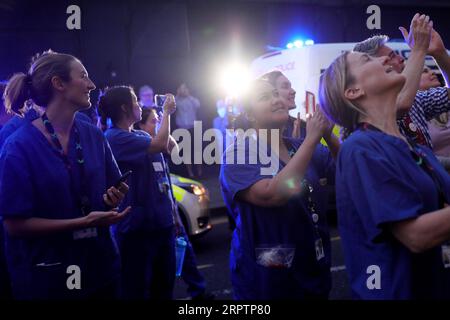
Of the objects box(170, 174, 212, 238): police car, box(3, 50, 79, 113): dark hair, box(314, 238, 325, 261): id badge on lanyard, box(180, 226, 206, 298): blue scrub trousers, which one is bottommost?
box(180, 226, 206, 298): blue scrub trousers

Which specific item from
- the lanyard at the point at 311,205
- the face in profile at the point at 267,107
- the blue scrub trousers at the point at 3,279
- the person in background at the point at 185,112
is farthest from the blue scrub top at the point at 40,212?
the person in background at the point at 185,112

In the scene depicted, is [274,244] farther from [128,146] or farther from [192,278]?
[192,278]

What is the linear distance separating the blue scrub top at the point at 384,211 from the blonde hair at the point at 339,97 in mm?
192

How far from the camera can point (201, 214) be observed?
581cm

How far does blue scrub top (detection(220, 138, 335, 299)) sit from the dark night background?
9.94 m

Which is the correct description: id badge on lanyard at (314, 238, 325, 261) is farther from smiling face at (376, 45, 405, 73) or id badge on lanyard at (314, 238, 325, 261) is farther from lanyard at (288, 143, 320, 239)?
smiling face at (376, 45, 405, 73)

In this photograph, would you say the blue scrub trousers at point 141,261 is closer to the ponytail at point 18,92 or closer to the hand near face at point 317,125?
the ponytail at point 18,92

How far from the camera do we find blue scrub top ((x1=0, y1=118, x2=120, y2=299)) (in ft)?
→ 6.74

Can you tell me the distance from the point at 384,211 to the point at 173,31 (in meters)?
11.6

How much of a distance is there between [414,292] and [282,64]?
225 inches

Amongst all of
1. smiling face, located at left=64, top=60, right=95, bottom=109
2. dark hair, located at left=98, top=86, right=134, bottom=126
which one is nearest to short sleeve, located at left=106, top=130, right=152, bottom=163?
dark hair, located at left=98, top=86, right=134, bottom=126

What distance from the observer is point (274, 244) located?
220 centimetres

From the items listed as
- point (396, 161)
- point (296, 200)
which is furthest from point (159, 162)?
point (396, 161)

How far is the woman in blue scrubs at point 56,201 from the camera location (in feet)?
6.75
